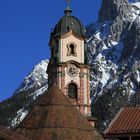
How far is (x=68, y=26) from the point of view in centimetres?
6041

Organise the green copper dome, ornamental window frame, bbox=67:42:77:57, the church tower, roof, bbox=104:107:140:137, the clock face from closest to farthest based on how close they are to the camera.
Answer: roof, bbox=104:107:140:137 < the church tower < the clock face < ornamental window frame, bbox=67:42:77:57 < the green copper dome

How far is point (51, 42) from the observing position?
6119cm

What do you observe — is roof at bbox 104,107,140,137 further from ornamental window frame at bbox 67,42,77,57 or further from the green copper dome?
the green copper dome

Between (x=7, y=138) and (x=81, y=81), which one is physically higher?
(x=81, y=81)

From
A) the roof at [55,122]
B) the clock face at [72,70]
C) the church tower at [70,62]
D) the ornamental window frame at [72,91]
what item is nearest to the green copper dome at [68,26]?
the church tower at [70,62]

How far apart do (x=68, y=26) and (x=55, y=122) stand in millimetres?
29697

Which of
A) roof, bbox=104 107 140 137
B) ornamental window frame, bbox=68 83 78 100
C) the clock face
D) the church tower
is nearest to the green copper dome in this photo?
the church tower

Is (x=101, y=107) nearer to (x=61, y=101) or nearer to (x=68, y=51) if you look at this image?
(x=68, y=51)

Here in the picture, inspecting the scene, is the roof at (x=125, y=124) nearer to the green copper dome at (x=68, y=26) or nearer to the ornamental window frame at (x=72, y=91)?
the ornamental window frame at (x=72, y=91)

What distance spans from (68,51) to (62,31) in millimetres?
2475

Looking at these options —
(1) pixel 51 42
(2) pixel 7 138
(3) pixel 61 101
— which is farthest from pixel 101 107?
(2) pixel 7 138

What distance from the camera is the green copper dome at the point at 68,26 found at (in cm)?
6019

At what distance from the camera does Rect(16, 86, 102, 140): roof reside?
3077 centimetres

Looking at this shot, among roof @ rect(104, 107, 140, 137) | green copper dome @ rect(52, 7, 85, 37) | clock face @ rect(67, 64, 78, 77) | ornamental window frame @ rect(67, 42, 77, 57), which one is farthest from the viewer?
green copper dome @ rect(52, 7, 85, 37)
